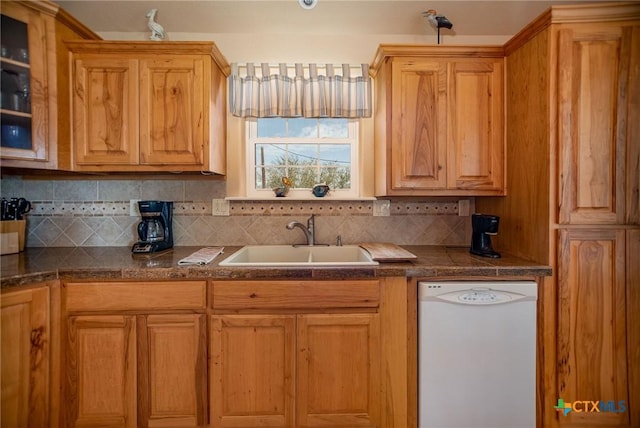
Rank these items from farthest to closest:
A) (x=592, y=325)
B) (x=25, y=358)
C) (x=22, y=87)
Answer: (x=22, y=87) → (x=592, y=325) → (x=25, y=358)

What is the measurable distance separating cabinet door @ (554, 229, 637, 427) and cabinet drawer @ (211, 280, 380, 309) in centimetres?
103

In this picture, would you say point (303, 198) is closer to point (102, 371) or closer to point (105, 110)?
point (105, 110)

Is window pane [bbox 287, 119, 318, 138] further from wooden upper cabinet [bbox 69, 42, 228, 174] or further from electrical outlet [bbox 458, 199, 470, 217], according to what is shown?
electrical outlet [bbox 458, 199, 470, 217]

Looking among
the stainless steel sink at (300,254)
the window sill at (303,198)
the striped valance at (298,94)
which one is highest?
the striped valance at (298,94)

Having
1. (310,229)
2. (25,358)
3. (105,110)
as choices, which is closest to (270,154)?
(310,229)

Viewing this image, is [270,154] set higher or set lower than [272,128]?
lower

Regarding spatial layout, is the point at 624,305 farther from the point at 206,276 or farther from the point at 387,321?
the point at 206,276

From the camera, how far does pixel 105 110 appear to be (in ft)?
5.98

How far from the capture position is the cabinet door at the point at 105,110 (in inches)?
71.2

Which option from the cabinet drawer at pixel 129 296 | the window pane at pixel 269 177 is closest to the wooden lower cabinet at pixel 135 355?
the cabinet drawer at pixel 129 296

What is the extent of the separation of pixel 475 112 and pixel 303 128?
1.15 meters

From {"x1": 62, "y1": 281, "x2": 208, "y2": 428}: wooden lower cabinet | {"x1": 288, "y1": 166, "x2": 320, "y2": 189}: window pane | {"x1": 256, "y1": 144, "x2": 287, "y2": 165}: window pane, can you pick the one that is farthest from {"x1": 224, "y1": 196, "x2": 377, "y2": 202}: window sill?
{"x1": 62, "y1": 281, "x2": 208, "y2": 428}: wooden lower cabinet

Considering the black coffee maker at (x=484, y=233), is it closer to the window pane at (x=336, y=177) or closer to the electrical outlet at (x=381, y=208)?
the electrical outlet at (x=381, y=208)

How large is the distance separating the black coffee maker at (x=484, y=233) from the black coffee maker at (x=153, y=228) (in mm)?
1973
